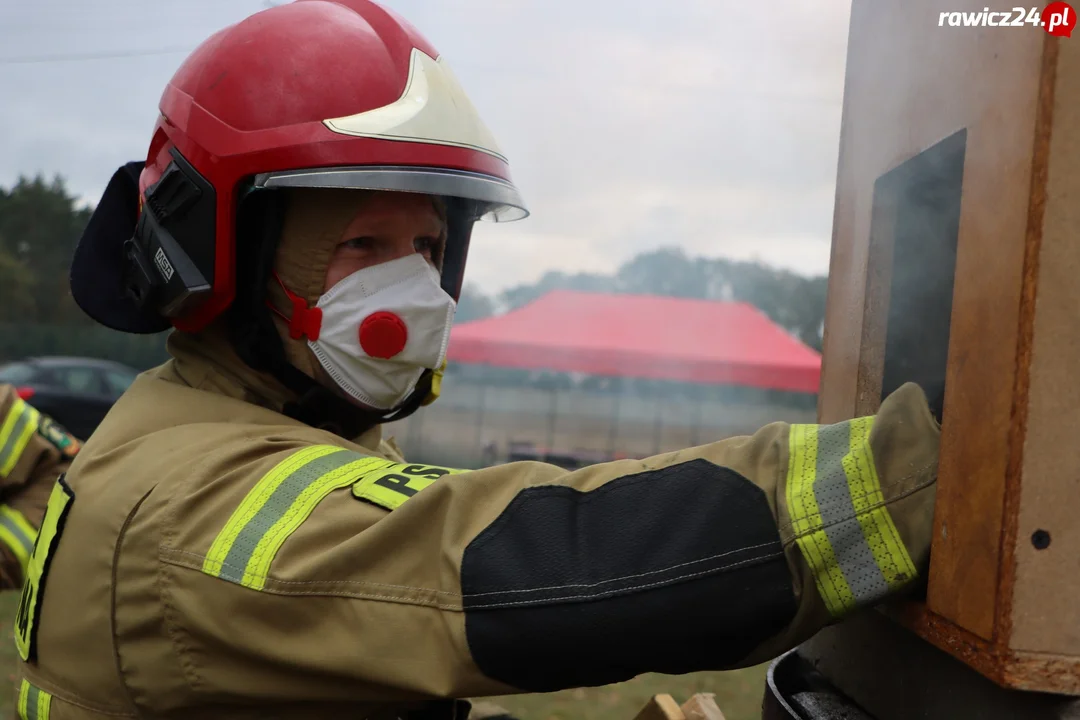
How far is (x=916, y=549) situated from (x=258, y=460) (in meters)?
0.82

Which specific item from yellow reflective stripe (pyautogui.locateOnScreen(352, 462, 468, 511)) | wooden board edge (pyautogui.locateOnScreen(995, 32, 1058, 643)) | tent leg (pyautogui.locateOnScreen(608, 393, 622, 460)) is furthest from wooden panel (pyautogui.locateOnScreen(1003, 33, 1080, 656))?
tent leg (pyautogui.locateOnScreen(608, 393, 622, 460))

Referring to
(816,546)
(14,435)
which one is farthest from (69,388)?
(816,546)

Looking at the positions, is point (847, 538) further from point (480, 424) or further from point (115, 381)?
point (480, 424)

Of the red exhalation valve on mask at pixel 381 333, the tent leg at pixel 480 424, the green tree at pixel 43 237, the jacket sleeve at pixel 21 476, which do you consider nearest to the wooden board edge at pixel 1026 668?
the red exhalation valve on mask at pixel 381 333

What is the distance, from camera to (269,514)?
1071 millimetres

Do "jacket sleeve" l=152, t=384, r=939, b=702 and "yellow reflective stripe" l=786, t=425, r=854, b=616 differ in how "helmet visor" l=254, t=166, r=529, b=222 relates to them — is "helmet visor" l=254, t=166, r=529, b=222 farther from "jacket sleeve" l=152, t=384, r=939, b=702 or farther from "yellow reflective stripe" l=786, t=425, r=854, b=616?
"yellow reflective stripe" l=786, t=425, r=854, b=616

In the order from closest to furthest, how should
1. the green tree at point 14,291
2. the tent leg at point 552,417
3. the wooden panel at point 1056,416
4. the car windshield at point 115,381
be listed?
1. the wooden panel at point 1056,416
2. the car windshield at point 115,381
3. the tent leg at point 552,417
4. the green tree at point 14,291

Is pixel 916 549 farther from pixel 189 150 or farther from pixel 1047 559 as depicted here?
pixel 189 150

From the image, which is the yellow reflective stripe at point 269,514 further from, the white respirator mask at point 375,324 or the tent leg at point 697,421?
the tent leg at point 697,421

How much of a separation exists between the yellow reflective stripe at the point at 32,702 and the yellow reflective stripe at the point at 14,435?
133cm

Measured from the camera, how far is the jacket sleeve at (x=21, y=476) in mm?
2537

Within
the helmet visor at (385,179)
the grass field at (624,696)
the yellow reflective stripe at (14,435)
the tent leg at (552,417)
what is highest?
the helmet visor at (385,179)

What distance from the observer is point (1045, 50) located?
0.76 m

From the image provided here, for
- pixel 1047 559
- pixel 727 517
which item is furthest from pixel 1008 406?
pixel 727 517
